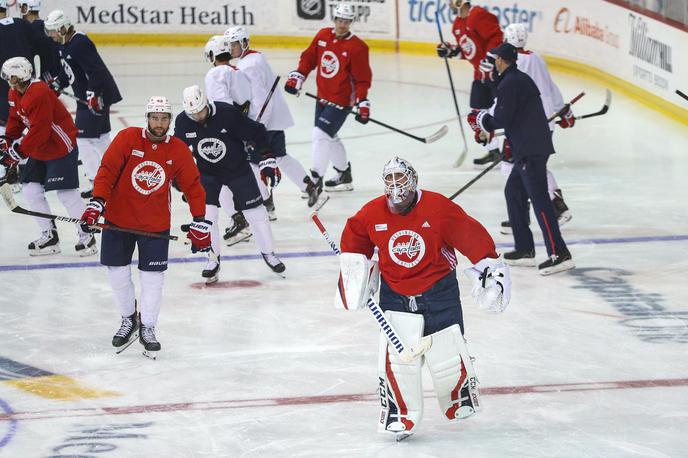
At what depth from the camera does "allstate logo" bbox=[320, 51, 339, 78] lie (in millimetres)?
8628

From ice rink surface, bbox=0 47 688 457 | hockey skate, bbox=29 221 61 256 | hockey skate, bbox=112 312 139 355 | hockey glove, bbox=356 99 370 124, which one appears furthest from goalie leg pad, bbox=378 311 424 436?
hockey glove, bbox=356 99 370 124

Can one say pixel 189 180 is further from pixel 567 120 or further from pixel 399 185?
pixel 567 120

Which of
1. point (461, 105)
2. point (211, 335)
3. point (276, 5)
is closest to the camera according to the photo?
point (211, 335)

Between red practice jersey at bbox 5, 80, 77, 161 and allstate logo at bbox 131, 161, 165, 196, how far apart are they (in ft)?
5.74

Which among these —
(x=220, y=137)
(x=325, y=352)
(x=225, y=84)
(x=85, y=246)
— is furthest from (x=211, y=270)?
(x=325, y=352)

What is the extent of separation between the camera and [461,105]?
479 inches

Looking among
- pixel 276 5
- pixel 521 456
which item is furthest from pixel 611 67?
pixel 521 456

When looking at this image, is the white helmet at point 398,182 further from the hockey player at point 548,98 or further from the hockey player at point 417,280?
the hockey player at point 548,98

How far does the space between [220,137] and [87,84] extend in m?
2.22

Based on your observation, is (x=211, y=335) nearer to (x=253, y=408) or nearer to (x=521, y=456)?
(x=253, y=408)

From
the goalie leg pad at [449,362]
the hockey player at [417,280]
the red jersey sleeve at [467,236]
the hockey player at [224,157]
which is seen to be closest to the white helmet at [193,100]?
the hockey player at [224,157]

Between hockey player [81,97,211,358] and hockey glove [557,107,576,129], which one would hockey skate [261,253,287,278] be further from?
hockey glove [557,107,576,129]

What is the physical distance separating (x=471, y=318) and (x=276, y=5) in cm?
1043

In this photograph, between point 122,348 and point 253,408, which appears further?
point 122,348
